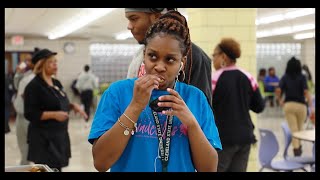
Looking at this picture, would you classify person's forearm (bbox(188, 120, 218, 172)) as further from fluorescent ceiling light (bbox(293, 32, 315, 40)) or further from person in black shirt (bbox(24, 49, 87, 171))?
fluorescent ceiling light (bbox(293, 32, 315, 40))

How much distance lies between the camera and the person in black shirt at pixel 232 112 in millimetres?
3750

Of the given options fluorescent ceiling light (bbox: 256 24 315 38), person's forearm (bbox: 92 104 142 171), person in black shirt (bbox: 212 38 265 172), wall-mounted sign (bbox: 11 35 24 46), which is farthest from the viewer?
wall-mounted sign (bbox: 11 35 24 46)

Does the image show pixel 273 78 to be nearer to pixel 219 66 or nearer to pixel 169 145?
pixel 219 66

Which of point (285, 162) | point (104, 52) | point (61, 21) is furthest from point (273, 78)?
point (285, 162)

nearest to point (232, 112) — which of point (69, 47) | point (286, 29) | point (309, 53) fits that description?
point (286, 29)

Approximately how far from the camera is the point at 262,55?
66.4ft

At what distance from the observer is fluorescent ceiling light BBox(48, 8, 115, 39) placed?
10.1 metres

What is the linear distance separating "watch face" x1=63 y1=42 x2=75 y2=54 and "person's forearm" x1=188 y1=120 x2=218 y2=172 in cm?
1607

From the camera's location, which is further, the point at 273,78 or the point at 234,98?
the point at 273,78

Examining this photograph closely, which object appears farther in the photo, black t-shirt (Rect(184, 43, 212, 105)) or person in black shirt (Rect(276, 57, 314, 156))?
person in black shirt (Rect(276, 57, 314, 156))

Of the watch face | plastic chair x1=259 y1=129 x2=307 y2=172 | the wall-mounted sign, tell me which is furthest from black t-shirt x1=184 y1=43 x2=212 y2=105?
the watch face

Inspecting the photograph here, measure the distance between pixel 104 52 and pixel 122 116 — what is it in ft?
57.6
